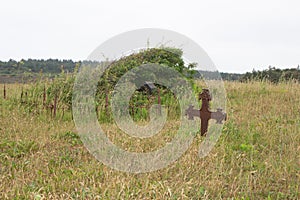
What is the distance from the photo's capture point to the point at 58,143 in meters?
4.60

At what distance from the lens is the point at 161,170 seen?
3.59 metres

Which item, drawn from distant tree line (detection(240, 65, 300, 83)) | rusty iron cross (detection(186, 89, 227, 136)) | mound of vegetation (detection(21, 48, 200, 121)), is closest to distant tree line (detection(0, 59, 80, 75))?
mound of vegetation (detection(21, 48, 200, 121))

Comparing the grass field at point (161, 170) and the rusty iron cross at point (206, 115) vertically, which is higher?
the rusty iron cross at point (206, 115)

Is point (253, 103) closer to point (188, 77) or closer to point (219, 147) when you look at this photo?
point (188, 77)

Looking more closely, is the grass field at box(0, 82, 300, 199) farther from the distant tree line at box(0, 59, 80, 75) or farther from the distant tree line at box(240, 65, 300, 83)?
the distant tree line at box(240, 65, 300, 83)

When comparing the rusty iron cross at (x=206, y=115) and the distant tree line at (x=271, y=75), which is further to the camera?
the distant tree line at (x=271, y=75)

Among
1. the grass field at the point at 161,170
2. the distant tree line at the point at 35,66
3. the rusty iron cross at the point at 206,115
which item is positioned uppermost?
the distant tree line at the point at 35,66

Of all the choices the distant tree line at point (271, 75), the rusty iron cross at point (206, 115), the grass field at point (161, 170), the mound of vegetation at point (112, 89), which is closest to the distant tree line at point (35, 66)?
the mound of vegetation at point (112, 89)

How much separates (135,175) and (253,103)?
5082 millimetres

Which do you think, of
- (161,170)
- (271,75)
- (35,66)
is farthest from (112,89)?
(35,66)

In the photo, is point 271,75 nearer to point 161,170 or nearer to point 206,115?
point 206,115

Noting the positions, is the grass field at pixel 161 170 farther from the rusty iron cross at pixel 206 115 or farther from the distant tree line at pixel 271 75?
the distant tree line at pixel 271 75

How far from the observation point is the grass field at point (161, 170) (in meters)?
2.98

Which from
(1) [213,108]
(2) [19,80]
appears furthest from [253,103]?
(2) [19,80]
